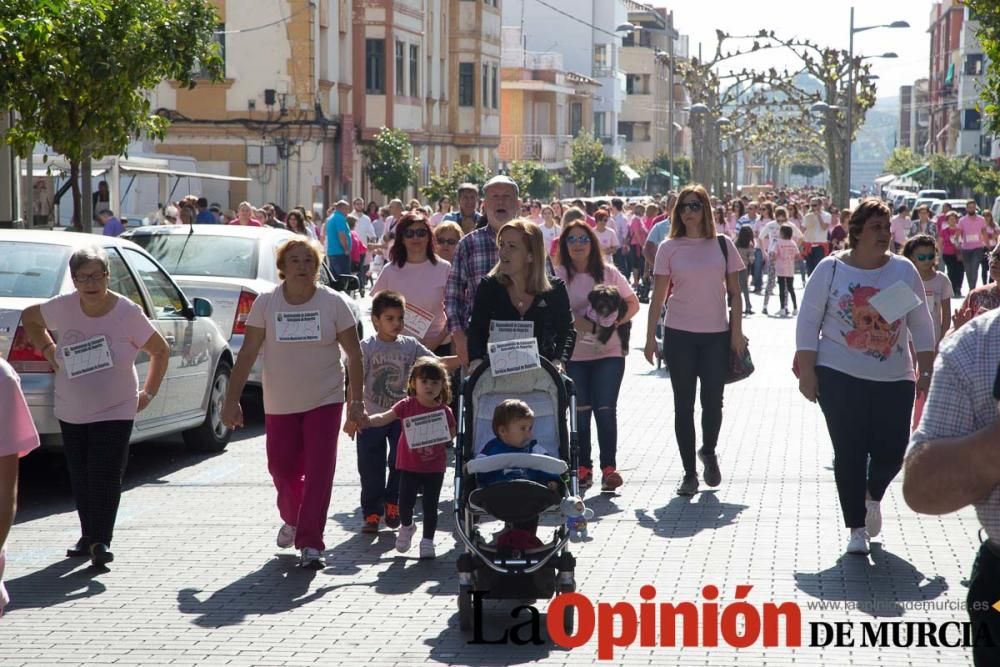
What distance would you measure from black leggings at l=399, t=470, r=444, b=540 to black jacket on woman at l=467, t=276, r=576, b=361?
0.66 m

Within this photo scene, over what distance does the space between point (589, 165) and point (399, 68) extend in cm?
3356

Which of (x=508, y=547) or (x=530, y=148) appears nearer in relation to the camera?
(x=508, y=547)

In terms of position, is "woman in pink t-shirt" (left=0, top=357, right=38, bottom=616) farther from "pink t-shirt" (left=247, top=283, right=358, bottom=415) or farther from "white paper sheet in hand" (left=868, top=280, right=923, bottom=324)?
"white paper sheet in hand" (left=868, top=280, right=923, bottom=324)

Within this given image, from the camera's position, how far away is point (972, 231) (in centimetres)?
3078

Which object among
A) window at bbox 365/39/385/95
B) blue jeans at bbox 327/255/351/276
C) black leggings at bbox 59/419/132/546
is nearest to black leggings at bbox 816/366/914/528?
black leggings at bbox 59/419/132/546

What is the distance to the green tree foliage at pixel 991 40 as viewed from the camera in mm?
15971

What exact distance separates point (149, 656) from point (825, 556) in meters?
3.42

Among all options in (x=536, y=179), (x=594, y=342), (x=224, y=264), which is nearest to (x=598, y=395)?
(x=594, y=342)

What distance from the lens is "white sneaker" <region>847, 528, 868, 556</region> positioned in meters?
8.29

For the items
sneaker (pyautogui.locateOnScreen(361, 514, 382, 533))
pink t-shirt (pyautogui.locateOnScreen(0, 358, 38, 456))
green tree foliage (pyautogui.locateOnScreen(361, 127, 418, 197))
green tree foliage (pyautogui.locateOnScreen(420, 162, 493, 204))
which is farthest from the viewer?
green tree foliage (pyautogui.locateOnScreen(361, 127, 418, 197))

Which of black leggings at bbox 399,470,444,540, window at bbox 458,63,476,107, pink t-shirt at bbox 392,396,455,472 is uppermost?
window at bbox 458,63,476,107

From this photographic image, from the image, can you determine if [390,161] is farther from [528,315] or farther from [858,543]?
[858,543]

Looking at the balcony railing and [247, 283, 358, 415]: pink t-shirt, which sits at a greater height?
the balcony railing

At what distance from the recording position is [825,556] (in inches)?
328
